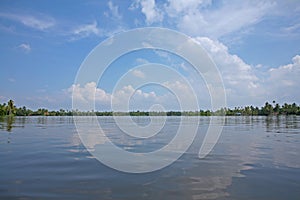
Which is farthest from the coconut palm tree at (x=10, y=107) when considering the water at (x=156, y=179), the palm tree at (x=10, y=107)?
the water at (x=156, y=179)

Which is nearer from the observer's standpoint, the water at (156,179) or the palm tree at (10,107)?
the water at (156,179)

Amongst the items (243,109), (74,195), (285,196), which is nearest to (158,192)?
(74,195)

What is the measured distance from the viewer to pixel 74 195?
7281 millimetres

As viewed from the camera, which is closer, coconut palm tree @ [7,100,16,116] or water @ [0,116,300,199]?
water @ [0,116,300,199]

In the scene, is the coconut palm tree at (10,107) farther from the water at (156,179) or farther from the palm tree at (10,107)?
the water at (156,179)

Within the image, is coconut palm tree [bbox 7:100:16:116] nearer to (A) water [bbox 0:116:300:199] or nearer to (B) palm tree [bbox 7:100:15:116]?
(B) palm tree [bbox 7:100:15:116]

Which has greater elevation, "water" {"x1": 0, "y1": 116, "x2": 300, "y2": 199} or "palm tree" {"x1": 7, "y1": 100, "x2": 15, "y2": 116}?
"palm tree" {"x1": 7, "y1": 100, "x2": 15, "y2": 116}

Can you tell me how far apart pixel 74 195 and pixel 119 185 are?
4.98ft

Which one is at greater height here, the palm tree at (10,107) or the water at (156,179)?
the palm tree at (10,107)

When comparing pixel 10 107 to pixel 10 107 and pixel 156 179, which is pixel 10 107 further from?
pixel 156 179

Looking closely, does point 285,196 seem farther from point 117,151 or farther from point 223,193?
point 117,151

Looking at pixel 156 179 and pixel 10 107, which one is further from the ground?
pixel 10 107

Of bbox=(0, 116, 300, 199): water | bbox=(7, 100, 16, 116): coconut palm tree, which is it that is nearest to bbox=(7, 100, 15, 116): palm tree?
bbox=(7, 100, 16, 116): coconut palm tree

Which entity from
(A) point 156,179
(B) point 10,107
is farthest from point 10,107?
(A) point 156,179
